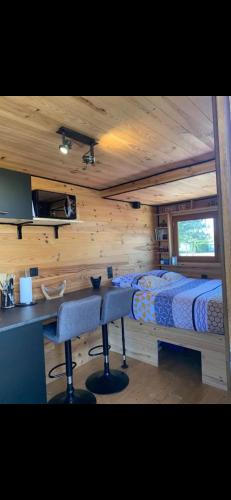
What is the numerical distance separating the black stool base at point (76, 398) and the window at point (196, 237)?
266 cm

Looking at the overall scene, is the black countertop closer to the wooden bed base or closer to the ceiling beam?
the wooden bed base

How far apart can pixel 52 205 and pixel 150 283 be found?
57.5 inches

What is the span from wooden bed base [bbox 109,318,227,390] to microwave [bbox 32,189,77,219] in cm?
147

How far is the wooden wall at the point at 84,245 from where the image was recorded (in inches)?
92.3

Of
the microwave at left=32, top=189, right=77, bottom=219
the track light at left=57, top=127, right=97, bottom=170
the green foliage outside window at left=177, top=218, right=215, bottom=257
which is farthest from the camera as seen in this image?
the green foliage outside window at left=177, top=218, right=215, bottom=257

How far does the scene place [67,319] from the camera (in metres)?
1.81

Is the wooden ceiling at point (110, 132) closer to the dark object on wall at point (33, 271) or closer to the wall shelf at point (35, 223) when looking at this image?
the wall shelf at point (35, 223)

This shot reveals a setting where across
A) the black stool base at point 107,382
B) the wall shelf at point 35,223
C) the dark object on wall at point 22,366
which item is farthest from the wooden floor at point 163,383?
the wall shelf at point 35,223

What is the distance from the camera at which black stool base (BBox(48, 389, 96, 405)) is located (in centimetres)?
205

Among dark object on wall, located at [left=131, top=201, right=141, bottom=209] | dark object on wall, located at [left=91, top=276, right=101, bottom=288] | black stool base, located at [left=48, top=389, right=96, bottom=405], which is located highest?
dark object on wall, located at [left=131, top=201, right=141, bottom=209]

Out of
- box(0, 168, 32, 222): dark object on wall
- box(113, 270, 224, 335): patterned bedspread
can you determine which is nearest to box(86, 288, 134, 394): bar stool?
box(113, 270, 224, 335): patterned bedspread

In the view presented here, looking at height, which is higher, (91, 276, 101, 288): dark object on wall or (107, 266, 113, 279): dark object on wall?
(107, 266, 113, 279): dark object on wall
